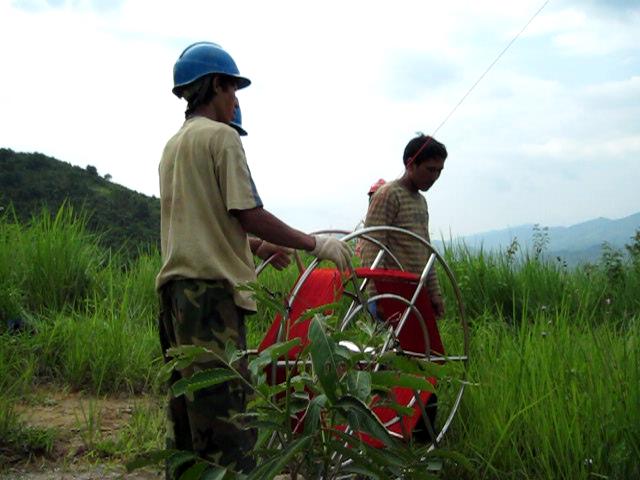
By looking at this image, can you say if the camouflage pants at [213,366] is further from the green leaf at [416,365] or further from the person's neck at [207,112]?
the green leaf at [416,365]

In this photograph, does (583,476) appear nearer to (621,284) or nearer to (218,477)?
(218,477)

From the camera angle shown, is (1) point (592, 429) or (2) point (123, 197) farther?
(2) point (123, 197)

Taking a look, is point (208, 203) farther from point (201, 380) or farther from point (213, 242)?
point (201, 380)

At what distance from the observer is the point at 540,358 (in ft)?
12.0

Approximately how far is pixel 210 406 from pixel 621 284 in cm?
485

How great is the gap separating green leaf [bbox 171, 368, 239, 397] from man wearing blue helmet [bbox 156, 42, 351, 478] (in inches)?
34.6

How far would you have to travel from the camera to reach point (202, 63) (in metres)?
2.86

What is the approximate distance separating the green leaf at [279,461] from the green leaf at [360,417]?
8 centimetres

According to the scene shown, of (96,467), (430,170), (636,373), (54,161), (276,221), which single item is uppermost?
(54,161)

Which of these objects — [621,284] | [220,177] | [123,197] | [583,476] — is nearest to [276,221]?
[220,177]

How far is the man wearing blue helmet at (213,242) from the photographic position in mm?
2727

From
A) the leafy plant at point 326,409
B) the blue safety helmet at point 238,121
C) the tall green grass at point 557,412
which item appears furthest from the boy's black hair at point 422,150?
the leafy plant at point 326,409

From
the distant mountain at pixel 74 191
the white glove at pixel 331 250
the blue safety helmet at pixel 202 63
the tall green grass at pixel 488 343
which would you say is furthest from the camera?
the distant mountain at pixel 74 191

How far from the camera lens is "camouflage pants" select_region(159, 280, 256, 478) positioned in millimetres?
2775
